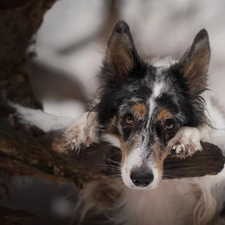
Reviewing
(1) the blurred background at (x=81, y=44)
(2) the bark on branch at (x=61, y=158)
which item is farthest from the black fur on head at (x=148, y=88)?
(1) the blurred background at (x=81, y=44)

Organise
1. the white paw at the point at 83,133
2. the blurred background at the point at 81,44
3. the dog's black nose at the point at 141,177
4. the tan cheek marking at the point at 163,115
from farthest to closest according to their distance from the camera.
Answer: the blurred background at the point at 81,44 < the white paw at the point at 83,133 < the tan cheek marking at the point at 163,115 < the dog's black nose at the point at 141,177

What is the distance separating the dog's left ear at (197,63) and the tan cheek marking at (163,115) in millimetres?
190

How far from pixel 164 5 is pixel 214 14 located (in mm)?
278

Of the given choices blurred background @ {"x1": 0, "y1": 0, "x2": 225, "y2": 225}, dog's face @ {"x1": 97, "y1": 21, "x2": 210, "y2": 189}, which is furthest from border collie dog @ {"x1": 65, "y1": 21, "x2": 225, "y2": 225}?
blurred background @ {"x1": 0, "y1": 0, "x2": 225, "y2": 225}

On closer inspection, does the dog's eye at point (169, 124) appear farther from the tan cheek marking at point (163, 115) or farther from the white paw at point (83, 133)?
the white paw at point (83, 133)

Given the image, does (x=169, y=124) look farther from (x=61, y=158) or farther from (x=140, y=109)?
(x=61, y=158)

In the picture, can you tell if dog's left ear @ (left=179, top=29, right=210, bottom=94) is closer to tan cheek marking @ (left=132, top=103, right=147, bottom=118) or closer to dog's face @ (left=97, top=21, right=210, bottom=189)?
dog's face @ (left=97, top=21, right=210, bottom=189)

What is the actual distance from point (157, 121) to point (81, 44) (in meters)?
1.09

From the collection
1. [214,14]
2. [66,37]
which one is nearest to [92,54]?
[66,37]

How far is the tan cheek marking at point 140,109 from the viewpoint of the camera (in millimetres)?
1786

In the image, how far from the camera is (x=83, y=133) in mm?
1917

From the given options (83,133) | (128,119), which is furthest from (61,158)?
(128,119)

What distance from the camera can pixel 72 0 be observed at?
9.22 feet

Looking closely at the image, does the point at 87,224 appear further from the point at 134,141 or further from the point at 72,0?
the point at 72,0
